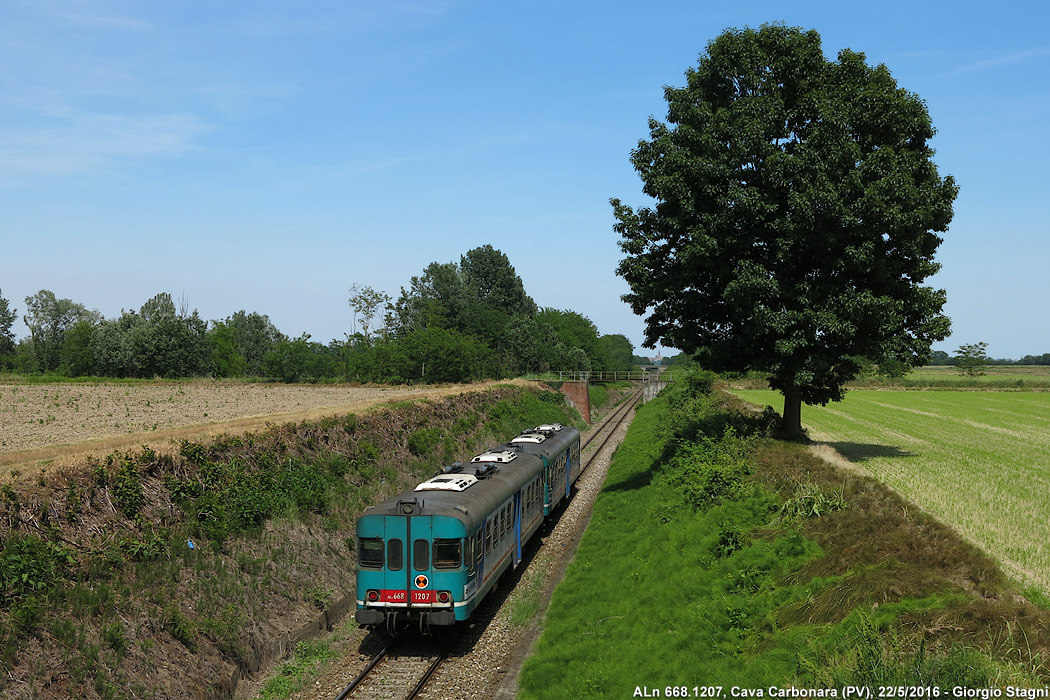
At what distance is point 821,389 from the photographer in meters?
28.0

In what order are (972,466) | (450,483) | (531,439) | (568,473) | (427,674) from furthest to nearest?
(568,473), (531,439), (972,466), (450,483), (427,674)

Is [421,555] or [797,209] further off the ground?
[797,209]

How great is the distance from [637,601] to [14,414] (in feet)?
108

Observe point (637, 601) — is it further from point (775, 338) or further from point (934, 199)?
point (934, 199)

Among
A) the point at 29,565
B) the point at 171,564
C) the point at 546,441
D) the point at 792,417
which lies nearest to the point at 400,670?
the point at 171,564

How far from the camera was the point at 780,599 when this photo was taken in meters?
12.3

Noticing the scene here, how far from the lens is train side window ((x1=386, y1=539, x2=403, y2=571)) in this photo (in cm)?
1491

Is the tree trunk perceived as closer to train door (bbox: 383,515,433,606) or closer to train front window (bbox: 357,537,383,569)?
train door (bbox: 383,515,433,606)

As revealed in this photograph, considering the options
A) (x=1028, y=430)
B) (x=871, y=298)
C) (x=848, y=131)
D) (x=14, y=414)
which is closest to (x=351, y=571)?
(x=871, y=298)

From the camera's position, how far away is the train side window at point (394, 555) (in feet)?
48.9

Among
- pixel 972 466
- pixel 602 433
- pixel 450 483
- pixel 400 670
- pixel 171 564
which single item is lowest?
pixel 400 670

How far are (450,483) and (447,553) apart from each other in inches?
100.0

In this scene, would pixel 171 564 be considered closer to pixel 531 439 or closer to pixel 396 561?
pixel 396 561

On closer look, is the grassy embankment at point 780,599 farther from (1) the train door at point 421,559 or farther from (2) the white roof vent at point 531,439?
(2) the white roof vent at point 531,439
